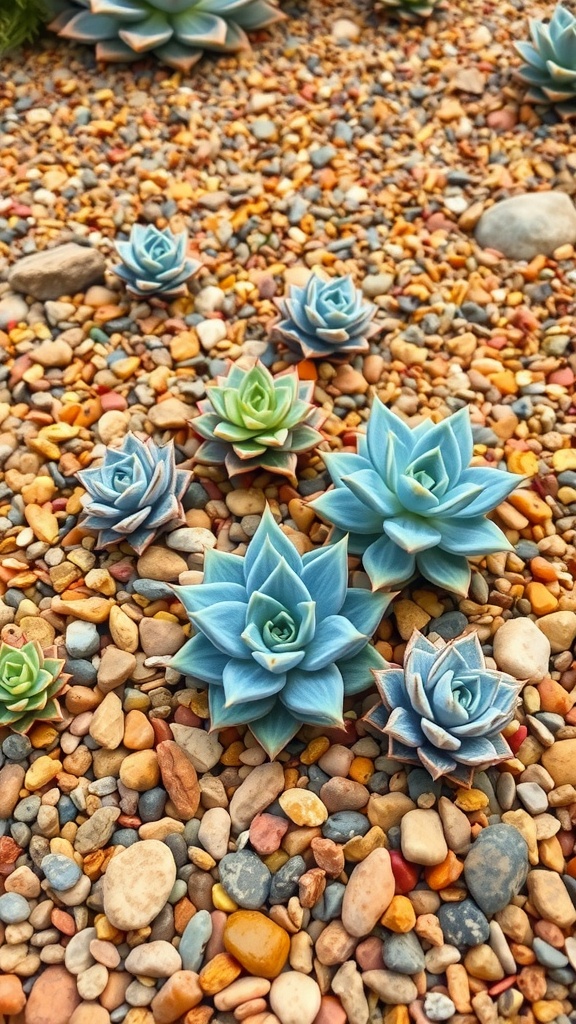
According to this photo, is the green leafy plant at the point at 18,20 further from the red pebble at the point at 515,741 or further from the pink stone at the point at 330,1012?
the pink stone at the point at 330,1012

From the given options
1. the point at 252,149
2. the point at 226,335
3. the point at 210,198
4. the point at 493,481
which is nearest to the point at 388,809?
the point at 493,481

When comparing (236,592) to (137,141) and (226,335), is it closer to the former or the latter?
(226,335)

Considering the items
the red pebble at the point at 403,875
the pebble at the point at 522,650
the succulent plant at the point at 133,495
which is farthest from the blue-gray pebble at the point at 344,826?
the succulent plant at the point at 133,495

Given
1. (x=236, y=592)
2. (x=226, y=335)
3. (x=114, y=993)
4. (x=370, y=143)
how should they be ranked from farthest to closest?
(x=370, y=143) < (x=226, y=335) < (x=236, y=592) < (x=114, y=993)

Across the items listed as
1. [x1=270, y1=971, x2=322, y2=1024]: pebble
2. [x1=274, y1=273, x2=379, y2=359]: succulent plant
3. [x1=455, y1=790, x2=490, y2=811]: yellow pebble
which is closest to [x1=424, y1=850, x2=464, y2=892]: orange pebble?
[x1=455, y1=790, x2=490, y2=811]: yellow pebble

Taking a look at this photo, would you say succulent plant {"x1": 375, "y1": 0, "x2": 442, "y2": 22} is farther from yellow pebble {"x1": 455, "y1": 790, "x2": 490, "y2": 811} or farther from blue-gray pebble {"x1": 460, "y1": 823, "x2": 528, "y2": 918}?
blue-gray pebble {"x1": 460, "y1": 823, "x2": 528, "y2": 918}

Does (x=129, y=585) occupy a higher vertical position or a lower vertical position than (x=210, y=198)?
lower

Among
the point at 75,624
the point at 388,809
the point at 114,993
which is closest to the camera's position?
the point at 114,993
